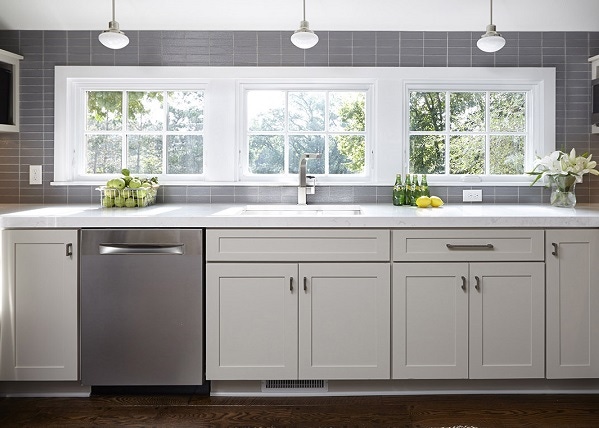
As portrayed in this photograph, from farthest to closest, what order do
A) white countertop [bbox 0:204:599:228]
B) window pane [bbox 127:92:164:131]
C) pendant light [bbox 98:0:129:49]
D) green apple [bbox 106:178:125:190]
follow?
window pane [bbox 127:92:164:131] < green apple [bbox 106:178:125:190] < pendant light [bbox 98:0:129:49] < white countertop [bbox 0:204:599:228]

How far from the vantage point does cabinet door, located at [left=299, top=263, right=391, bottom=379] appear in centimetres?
268

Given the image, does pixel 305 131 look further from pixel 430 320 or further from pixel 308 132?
pixel 430 320

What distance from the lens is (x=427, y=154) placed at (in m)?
3.49

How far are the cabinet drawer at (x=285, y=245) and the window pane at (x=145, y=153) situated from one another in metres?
1.03

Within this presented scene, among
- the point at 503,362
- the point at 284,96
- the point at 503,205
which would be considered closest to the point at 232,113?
the point at 284,96

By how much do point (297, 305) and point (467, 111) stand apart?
1.72m

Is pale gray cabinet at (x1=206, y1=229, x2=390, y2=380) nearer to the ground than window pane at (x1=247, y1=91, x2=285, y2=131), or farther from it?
nearer to the ground

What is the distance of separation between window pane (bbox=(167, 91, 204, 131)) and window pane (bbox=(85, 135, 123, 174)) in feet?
1.17

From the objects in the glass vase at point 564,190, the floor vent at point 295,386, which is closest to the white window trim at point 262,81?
the glass vase at point 564,190

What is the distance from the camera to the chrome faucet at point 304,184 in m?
3.22

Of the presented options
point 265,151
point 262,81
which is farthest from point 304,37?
point 265,151

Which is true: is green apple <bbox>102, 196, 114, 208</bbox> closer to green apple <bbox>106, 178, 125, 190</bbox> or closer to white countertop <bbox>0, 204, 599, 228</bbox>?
green apple <bbox>106, 178, 125, 190</bbox>

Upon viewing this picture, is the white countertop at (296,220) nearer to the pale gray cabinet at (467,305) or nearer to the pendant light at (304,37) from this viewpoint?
the pale gray cabinet at (467,305)

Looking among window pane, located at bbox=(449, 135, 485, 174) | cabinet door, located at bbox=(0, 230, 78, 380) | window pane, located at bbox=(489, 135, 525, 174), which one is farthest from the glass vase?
cabinet door, located at bbox=(0, 230, 78, 380)
